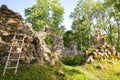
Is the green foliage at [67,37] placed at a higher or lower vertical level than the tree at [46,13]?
lower

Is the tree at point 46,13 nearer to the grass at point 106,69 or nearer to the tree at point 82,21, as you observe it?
the tree at point 82,21

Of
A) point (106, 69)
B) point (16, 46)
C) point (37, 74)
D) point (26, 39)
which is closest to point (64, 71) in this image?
point (37, 74)

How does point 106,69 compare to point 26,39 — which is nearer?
point 26,39

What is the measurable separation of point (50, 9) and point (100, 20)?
13.7 m

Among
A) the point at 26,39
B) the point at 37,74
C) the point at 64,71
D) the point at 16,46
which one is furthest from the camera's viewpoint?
the point at 64,71

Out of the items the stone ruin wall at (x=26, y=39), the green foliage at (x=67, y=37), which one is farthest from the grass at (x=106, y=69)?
the green foliage at (x=67, y=37)

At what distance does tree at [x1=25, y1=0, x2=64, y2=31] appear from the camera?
65.5 metres

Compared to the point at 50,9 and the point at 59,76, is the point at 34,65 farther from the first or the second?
the point at 50,9

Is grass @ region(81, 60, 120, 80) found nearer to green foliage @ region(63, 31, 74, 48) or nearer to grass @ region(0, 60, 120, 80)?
grass @ region(0, 60, 120, 80)

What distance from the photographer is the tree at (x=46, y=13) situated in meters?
65.5

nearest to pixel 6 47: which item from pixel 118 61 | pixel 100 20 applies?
pixel 118 61

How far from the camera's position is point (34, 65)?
20.0m

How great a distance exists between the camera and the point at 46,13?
66625 millimetres

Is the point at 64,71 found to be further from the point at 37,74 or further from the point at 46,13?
the point at 46,13
